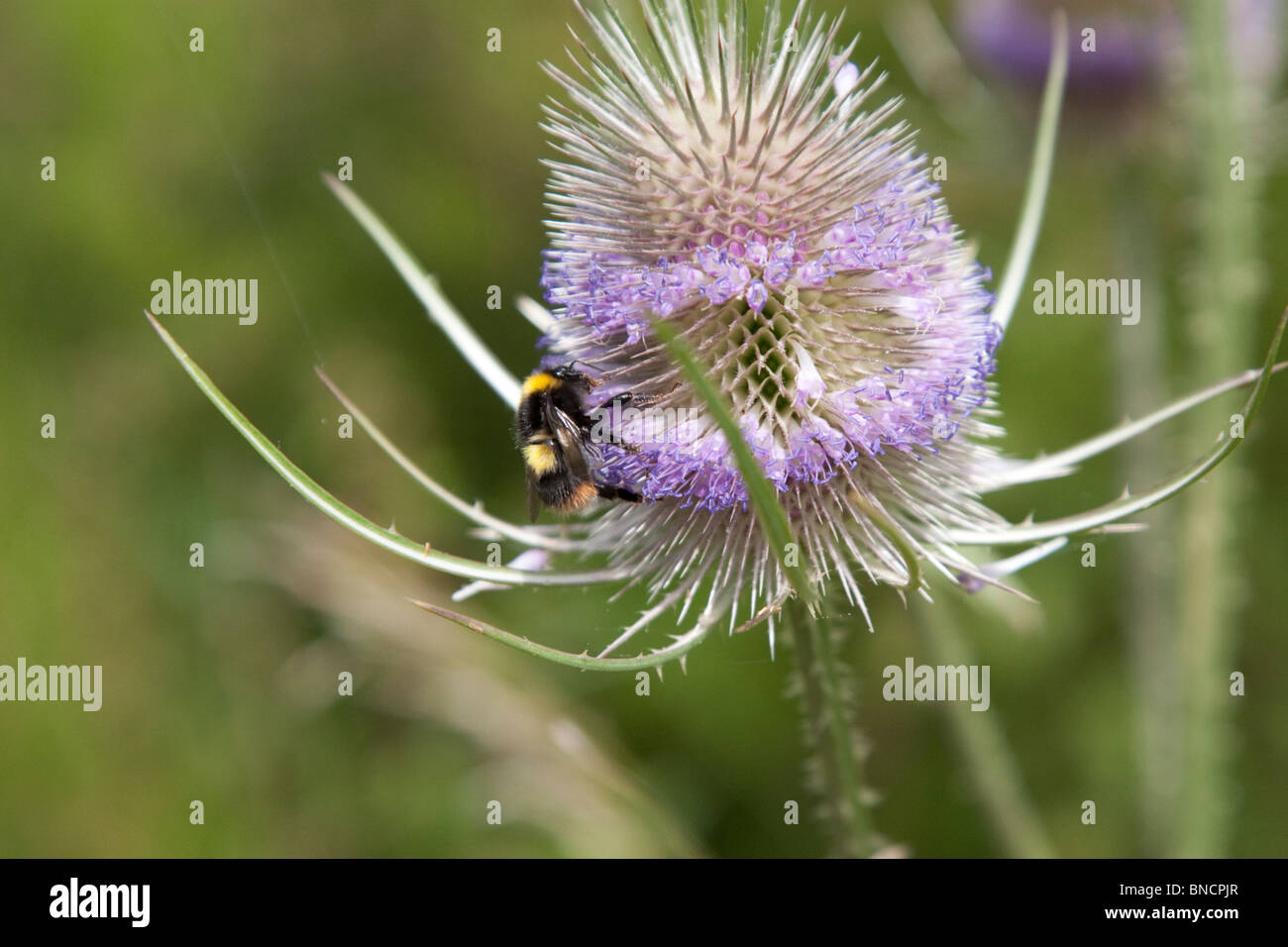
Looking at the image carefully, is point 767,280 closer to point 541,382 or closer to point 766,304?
point 766,304

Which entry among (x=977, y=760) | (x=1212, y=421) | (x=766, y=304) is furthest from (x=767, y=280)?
(x=977, y=760)

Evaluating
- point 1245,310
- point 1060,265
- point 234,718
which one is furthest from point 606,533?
point 1060,265

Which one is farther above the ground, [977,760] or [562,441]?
[562,441]

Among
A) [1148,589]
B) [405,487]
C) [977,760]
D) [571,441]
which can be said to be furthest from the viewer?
[405,487]

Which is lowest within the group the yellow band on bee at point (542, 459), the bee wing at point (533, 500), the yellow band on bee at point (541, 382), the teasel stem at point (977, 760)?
the teasel stem at point (977, 760)

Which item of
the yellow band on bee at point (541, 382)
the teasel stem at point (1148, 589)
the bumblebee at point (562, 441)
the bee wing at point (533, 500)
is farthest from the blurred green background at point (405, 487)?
the yellow band on bee at point (541, 382)

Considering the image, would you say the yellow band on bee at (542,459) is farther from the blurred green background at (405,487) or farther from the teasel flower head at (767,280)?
the blurred green background at (405,487)

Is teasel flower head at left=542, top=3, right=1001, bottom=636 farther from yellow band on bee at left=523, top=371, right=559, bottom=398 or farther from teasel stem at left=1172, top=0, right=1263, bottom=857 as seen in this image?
teasel stem at left=1172, top=0, right=1263, bottom=857

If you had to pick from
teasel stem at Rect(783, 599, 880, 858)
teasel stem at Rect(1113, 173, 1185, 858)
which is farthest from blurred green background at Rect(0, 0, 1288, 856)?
teasel stem at Rect(783, 599, 880, 858)
